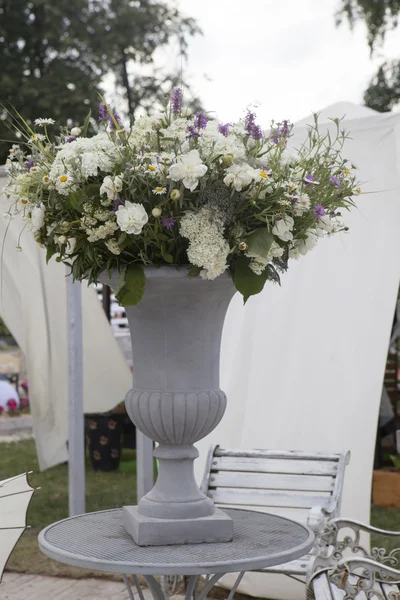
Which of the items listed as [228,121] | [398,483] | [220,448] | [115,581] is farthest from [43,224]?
[398,483]

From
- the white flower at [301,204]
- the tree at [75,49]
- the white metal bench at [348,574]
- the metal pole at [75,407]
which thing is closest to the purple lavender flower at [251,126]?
the white flower at [301,204]

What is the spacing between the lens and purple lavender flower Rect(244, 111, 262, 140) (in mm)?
2258

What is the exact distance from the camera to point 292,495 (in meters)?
3.96

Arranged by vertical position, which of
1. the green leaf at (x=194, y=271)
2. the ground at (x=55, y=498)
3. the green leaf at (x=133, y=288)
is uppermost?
the green leaf at (x=194, y=271)

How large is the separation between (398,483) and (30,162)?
441 cm

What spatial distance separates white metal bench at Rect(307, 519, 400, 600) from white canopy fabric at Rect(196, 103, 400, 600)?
979mm

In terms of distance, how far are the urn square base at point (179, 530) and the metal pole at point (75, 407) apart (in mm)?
2662

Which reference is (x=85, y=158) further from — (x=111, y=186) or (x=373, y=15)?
(x=373, y=15)

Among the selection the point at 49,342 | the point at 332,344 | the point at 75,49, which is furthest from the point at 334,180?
the point at 75,49

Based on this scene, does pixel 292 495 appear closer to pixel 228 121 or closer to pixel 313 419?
pixel 313 419

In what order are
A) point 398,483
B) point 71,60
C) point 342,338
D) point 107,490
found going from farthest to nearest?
1. point 71,60
2. point 107,490
3. point 398,483
4. point 342,338

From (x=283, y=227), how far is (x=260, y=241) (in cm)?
7

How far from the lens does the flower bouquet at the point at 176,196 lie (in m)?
2.15

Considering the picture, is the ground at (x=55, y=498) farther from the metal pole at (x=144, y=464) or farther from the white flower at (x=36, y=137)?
the white flower at (x=36, y=137)
